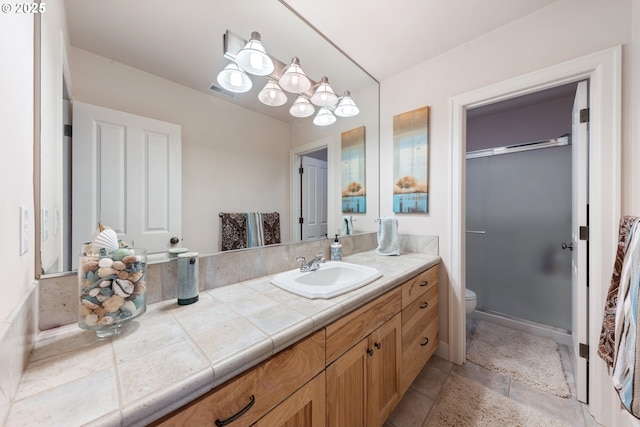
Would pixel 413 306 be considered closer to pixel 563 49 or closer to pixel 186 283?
pixel 186 283

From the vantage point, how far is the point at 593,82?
1290 mm

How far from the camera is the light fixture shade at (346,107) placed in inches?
72.7

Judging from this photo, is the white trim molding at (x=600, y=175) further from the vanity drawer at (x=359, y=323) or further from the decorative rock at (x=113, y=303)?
the decorative rock at (x=113, y=303)

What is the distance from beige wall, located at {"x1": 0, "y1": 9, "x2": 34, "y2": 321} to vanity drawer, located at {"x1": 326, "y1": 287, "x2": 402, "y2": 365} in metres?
0.84

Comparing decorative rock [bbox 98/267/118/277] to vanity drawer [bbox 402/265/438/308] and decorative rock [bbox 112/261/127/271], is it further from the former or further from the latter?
vanity drawer [bbox 402/265/438/308]

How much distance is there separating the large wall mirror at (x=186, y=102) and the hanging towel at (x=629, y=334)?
147 centimetres

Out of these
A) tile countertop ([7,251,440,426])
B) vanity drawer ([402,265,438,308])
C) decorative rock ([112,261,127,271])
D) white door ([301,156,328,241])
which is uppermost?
white door ([301,156,328,241])

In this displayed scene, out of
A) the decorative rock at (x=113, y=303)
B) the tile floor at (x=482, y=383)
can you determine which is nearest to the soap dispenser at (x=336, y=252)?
the tile floor at (x=482, y=383)

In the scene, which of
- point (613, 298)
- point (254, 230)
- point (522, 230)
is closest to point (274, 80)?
point (254, 230)

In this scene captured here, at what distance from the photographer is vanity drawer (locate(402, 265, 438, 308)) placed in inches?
53.5

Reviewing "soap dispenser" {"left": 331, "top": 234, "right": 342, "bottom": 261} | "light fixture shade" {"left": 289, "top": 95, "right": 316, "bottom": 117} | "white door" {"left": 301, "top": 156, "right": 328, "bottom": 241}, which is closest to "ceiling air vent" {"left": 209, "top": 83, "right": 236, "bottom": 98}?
"light fixture shade" {"left": 289, "top": 95, "right": 316, "bottom": 117}

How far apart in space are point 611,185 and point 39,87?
2439 mm

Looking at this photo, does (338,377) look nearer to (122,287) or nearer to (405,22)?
(122,287)

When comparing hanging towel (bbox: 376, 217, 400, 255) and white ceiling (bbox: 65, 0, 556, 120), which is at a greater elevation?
white ceiling (bbox: 65, 0, 556, 120)
